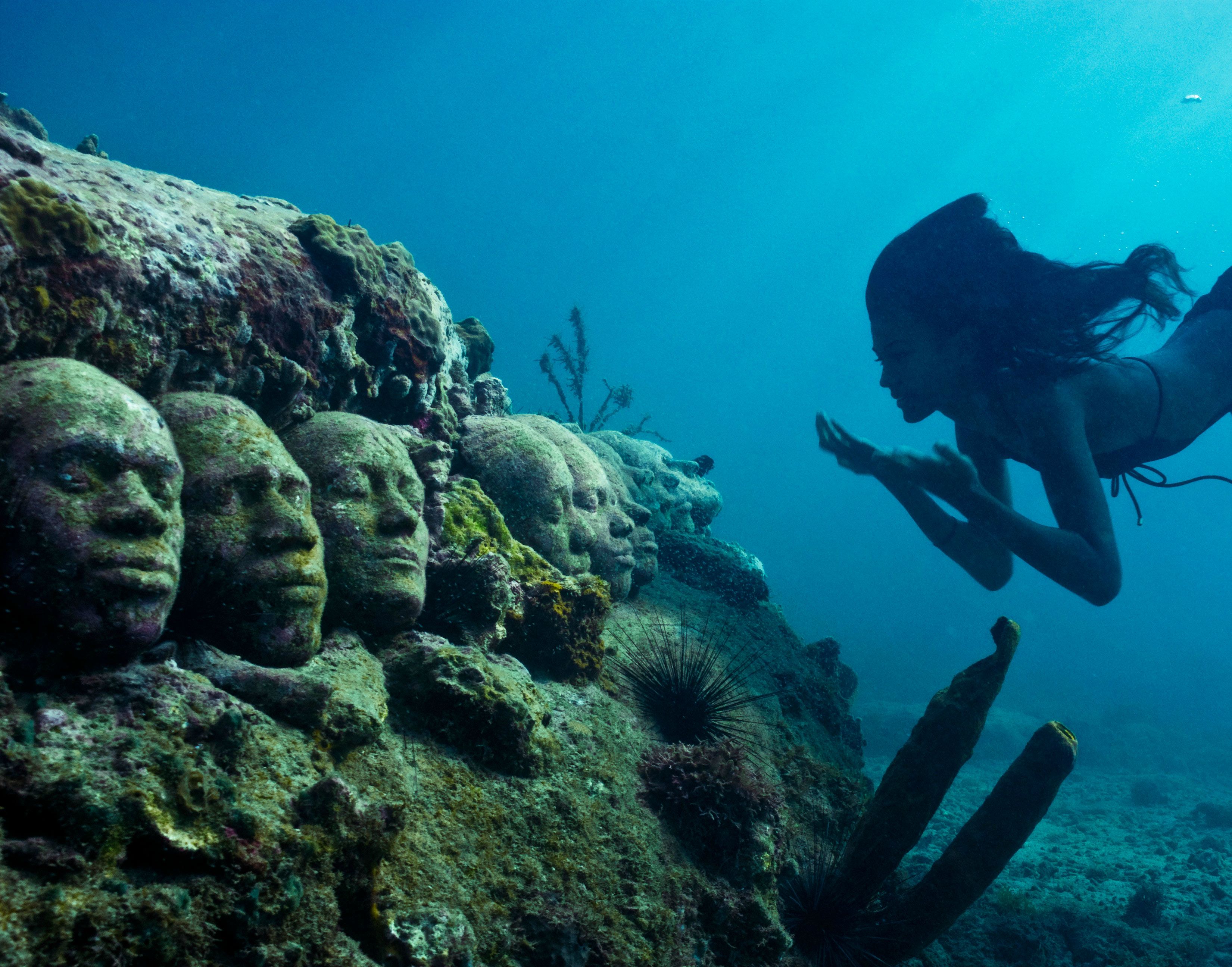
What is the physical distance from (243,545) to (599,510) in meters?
4.24

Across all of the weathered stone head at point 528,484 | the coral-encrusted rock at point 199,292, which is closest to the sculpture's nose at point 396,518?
the coral-encrusted rock at point 199,292

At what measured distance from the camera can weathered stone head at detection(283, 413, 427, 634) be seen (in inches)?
126

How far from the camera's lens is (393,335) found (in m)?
4.90

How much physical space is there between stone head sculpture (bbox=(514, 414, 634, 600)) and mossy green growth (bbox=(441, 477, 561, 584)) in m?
1.20

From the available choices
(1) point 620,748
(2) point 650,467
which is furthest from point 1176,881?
(1) point 620,748

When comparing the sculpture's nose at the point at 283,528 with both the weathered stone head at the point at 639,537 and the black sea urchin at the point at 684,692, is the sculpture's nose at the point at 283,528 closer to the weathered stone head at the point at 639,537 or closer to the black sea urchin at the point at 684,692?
the black sea urchin at the point at 684,692

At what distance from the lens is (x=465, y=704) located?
316 cm

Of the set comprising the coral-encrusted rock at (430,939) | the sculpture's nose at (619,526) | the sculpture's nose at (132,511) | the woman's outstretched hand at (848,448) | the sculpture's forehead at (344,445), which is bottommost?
the coral-encrusted rock at (430,939)

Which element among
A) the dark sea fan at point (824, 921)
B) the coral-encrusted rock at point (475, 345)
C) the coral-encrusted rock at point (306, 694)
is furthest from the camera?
the coral-encrusted rock at point (475, 345)

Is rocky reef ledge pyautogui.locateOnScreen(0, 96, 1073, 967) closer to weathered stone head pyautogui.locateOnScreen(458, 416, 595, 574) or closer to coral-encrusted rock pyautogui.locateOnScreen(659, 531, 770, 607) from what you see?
weathered stone head pyautogui.locateOnScreen(458, 416, 595, 574)

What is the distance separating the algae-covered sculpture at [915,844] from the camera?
417 centimetres

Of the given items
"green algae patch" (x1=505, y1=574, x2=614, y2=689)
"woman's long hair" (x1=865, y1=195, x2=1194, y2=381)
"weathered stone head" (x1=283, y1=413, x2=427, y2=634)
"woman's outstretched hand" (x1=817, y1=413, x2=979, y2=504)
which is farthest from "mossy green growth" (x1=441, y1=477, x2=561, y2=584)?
"woman's long hair" (x1=865, y1=195, x2=1194, y2=381)

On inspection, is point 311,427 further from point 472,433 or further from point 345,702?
point 472,433

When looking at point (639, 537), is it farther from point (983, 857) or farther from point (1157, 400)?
point (1157, 400)
